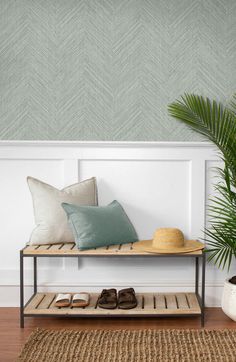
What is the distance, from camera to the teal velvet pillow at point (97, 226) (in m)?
3.39

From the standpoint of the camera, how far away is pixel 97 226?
3.42 m

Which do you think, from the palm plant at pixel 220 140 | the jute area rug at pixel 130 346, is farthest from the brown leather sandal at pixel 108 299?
the palm plant at pixel 220 140

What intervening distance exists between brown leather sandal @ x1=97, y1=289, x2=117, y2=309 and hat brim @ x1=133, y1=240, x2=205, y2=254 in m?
0.35

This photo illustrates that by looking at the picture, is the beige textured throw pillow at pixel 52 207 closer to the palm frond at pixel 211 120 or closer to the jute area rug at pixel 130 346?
the jute area rug at pixel 130 346

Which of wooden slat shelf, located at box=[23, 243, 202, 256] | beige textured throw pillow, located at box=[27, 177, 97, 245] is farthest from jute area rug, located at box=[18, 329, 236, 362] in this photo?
beige textured throw pillow, located at box=[27, 177, 97, 245]

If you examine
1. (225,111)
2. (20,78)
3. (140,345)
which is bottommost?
(140,345)

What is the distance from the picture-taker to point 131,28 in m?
3.68

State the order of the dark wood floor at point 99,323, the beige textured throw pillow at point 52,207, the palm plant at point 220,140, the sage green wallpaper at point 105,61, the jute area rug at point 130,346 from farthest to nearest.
Result: 1. the sage green wallpaper at point 105,61
2. the beige textured throw pillow at point 52,207
3. the palm plant at point 220,140
4. the dark wood floor at point 99,323
5. the jute area rug at point 130,346

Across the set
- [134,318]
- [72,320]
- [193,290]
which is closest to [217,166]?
[193,290]

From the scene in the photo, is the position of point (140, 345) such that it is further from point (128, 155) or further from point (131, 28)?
point (131, 28)

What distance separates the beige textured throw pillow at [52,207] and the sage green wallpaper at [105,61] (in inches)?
14.9

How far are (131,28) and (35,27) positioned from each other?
2.13ft

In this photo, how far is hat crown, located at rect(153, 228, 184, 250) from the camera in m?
3.40

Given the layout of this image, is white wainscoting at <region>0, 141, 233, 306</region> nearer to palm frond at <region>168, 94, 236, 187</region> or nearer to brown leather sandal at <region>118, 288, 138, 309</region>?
palm frond at <region>168, 94, 236, 187</region>
